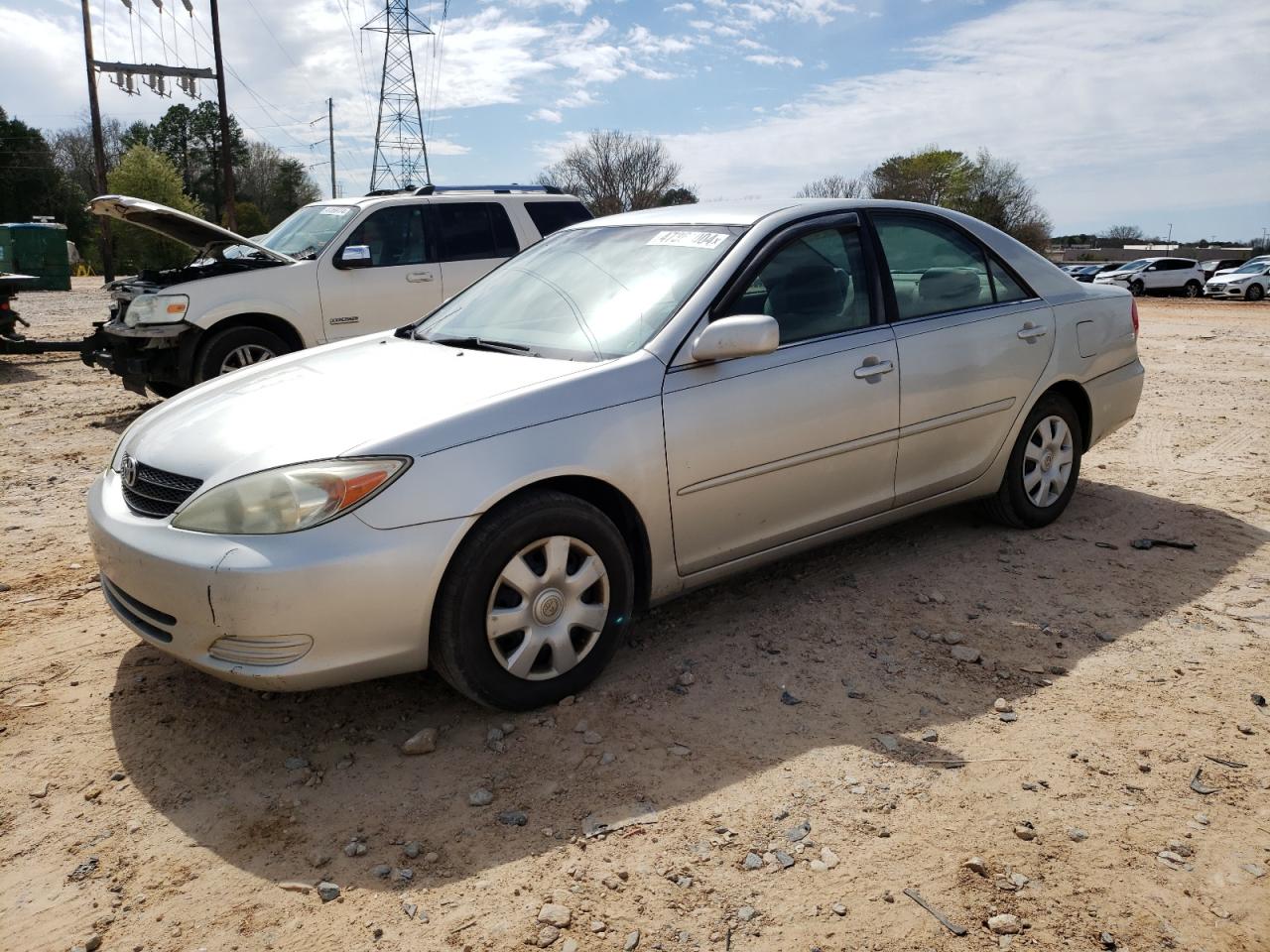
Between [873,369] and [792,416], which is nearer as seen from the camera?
[792,416]

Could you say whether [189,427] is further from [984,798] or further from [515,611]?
[984,798]

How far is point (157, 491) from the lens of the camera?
332 cm

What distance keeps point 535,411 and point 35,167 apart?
67305mm

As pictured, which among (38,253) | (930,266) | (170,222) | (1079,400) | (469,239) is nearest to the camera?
(930,266)

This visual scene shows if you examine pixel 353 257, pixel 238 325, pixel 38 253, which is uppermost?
pixel 38 253

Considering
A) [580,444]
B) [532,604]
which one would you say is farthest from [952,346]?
[532,604]

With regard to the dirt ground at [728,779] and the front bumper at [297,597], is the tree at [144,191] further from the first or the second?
the front bumper at [297,597]

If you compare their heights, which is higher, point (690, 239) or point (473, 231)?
point (473, 231)

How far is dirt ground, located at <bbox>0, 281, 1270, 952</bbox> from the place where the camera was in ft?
8.13

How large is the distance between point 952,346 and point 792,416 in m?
1.10

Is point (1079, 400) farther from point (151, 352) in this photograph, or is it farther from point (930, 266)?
point (151, 352)

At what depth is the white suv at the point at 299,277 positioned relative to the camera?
8.20 m

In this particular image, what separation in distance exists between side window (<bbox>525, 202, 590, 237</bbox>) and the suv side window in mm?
276

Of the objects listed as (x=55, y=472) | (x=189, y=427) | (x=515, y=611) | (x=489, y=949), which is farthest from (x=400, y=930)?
(x=55, y=472)
